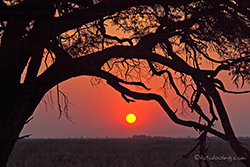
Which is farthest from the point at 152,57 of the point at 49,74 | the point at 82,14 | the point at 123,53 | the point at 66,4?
the point at 66,4

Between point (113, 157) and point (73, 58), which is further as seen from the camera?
point (113, 157)

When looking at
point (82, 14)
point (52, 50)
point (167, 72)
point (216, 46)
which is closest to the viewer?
point (82, 14)

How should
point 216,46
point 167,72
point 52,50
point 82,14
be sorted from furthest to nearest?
point 216,46, point 167,72, point 52,50, point 82,14

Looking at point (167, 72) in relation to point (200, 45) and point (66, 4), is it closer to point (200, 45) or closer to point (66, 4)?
point (200, 45)

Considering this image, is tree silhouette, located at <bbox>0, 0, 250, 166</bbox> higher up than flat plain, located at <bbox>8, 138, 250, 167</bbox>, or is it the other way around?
tree silhouette, located at <bbox>0, 0, 250, 166</bbox>

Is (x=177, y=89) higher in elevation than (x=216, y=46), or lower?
lower

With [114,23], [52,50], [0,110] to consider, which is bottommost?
[0,110]

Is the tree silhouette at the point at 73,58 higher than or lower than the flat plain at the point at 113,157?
higher

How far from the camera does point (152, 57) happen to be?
542 cm

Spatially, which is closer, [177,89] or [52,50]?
[52,50]

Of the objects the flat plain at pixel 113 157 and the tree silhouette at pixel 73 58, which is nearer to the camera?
the tree silhouette at pixel 73 58

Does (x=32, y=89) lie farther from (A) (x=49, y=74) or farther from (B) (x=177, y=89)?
(B) (x=177, y=89)

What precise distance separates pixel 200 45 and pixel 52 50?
3.10 metres

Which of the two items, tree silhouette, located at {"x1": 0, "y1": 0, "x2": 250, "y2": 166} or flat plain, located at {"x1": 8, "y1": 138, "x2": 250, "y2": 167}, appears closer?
tree silhouette, located at {"x1": 0, "y1": 0, "x2": 250, "y2": 166}
